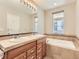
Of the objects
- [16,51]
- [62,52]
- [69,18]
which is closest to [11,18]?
[16,51]

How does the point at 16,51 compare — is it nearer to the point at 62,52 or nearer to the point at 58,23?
the point at 62,52

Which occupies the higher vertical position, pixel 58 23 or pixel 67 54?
pixel 58 23

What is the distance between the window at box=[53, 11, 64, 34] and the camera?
383cm

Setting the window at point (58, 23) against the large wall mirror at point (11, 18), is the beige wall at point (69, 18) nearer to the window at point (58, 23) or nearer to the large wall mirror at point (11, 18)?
the window at point (58, 23)

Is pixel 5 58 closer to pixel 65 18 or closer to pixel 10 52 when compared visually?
pixel 10 52

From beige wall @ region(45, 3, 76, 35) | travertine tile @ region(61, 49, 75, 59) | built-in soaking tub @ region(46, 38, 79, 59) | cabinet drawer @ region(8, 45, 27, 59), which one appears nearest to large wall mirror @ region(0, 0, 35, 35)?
cabinet drawer @ region(8, 45, 27, 59)

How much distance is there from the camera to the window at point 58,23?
3826 mm

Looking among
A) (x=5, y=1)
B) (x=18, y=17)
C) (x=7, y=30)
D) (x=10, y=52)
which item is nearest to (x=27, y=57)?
(x=10, y=52)

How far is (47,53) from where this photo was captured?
2.74 meters

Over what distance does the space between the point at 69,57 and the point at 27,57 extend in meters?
1.32

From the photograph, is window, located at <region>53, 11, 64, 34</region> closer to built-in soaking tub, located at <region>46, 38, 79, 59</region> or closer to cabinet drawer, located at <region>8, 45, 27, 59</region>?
built-in soaking tub, located at <region>46, 38, 79, 59</region>

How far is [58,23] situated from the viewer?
401cm

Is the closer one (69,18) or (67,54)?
(67,54)

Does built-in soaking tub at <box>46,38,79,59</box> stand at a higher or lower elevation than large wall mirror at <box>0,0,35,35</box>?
lower
